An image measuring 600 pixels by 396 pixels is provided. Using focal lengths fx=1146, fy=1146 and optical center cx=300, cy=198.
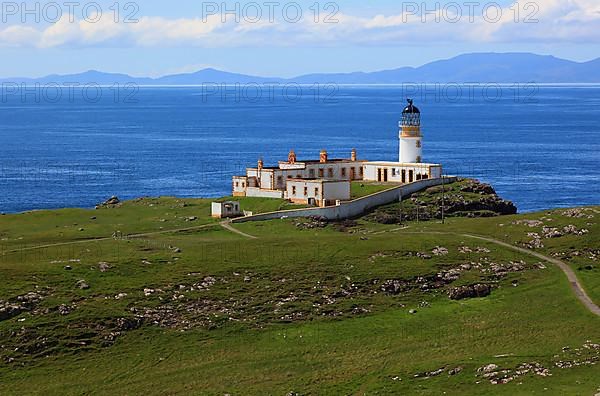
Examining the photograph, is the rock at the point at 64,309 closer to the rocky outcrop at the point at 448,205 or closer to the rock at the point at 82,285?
the rock at the point at 82,285

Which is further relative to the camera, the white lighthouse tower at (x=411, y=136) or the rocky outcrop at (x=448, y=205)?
the white lighthouse tower at (x=411, y=136)

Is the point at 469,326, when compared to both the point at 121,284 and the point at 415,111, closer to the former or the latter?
the point at 121,284

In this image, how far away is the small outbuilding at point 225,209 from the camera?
94.4m

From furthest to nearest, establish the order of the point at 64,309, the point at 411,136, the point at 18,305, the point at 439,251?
the point at 411,136 < the point at 439,251 < the point at 64,309 < the point at 18,305

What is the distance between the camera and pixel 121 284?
7119 cm

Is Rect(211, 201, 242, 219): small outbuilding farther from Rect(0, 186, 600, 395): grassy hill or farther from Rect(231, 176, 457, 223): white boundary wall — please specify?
Rect(0, 186, 600, 395): grassy hill

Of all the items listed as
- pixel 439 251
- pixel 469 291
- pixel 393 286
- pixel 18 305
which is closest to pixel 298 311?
pixel 393 286

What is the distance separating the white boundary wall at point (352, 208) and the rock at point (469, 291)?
71.9 ft

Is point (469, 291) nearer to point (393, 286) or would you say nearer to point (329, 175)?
point (393, 286)

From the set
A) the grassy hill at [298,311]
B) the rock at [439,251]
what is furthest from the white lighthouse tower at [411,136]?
the rock at [439,251]

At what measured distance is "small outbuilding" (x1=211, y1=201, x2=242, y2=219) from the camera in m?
94.4

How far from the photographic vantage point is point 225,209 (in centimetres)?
9469

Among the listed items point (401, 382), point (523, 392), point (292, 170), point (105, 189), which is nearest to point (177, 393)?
point (401, 382)

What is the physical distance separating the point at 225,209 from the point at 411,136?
2542 centimetres
